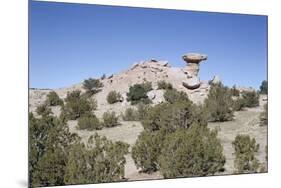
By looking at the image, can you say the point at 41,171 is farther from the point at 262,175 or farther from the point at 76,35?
the point at 262,175

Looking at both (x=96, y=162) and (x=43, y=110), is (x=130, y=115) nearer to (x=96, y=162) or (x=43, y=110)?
(x=96, y=162)

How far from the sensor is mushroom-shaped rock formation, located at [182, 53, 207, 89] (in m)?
5.50

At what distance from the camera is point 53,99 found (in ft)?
16.4

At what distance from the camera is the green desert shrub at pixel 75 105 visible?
5.05 metres

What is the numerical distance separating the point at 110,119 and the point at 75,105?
0.42 metres

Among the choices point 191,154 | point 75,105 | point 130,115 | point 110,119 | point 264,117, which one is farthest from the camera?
point 264,117

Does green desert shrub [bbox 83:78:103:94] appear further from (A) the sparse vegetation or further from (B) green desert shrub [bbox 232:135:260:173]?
(B) green desert shrub [bbox 232:135:260:173]

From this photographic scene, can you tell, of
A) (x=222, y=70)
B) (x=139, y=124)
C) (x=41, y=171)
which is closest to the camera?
(x=41, y=171)

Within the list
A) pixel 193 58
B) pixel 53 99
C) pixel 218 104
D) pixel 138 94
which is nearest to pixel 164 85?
Result: pixel 138 94

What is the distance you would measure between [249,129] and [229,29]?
1.25 m

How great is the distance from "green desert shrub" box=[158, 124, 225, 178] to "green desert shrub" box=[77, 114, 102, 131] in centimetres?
83

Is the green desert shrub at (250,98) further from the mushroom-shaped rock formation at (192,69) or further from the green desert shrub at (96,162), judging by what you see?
the green desert shrub at (96,162)
